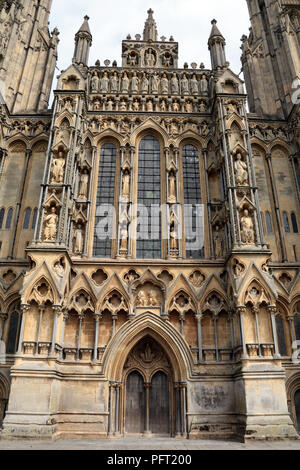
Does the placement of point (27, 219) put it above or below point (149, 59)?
below

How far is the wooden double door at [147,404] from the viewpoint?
512 inches

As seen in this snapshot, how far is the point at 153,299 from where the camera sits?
14.2 metres

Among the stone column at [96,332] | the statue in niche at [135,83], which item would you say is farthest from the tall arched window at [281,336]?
the statue in niche at [135,83]

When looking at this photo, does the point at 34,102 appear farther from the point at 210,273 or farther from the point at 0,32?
the point at 210,273

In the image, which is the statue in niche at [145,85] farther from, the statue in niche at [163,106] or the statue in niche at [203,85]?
the statue in niche at [203,85]

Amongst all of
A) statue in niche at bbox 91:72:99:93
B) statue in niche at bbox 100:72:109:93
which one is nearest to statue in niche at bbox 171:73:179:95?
statue in niche at bbox 100:72:109:93

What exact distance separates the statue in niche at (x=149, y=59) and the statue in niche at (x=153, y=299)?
13100 mm

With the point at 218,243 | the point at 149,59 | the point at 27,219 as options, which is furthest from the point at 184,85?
the point at 27,219

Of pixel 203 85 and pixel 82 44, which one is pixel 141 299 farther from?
pixel 82 44

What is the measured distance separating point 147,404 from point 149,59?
1759 cm

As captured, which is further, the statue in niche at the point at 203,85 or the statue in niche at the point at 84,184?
the statue in niche at the point at 203,85

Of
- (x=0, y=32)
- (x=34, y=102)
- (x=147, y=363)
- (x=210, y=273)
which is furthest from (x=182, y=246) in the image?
(x=0, y=32)

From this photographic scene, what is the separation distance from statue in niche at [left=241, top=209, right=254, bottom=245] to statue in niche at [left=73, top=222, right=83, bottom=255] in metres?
6.69
